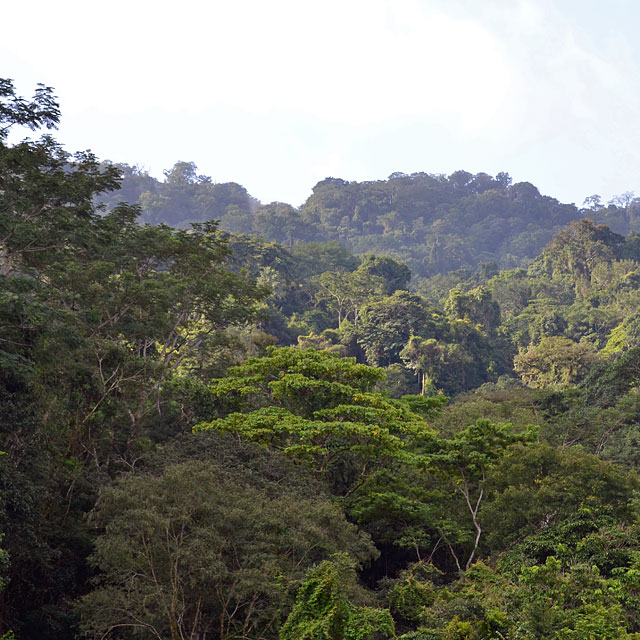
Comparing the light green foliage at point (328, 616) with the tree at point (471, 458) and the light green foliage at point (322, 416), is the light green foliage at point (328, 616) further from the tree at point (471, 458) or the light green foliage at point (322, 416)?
the tree at point (471, 458)

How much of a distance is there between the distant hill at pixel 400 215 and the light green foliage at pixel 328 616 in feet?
259

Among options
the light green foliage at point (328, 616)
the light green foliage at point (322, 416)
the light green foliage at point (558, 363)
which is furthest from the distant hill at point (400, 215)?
the light green foliage at point (328, 616)

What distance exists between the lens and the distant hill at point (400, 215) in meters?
95.8

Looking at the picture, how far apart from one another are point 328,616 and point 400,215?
100443mm

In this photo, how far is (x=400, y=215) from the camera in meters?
107

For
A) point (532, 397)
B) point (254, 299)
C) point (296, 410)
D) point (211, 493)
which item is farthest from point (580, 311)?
point (211, 493)

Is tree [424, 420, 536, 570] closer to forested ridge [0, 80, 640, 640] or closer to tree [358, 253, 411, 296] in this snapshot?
forested ridge [0, 80, 640, 640]

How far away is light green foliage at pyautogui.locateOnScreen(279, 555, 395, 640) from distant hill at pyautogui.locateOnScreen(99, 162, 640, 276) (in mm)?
78798

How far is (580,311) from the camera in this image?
5400 cm

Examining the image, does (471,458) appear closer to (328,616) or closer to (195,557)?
(328,616)

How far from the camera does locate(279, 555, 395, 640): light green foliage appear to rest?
9008 millimetres

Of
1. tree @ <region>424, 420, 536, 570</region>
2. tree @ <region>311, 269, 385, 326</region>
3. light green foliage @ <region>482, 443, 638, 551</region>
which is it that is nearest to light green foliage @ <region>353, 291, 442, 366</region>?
tree @ <region>311, 269, 385, 326</region>

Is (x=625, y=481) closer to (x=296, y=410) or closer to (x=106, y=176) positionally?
(x=296, y=410)

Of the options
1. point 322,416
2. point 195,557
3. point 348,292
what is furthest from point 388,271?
point 195,557
